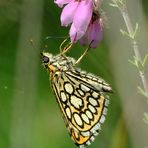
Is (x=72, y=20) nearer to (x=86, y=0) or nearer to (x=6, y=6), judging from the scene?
(x=86, y=0)

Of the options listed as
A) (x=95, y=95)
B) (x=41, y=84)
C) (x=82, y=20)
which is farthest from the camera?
(x=41, y=84)

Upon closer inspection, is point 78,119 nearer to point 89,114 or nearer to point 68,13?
point 89,114

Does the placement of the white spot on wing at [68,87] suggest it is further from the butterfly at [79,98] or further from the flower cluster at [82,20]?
the flower cluster at [82,20]

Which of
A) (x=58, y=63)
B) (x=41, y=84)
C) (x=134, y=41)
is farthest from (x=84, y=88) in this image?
(x=41, y=84)

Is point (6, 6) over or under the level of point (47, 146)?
over

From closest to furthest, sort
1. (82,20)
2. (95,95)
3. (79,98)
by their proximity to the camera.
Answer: (82,20), (95,95), (79,98)

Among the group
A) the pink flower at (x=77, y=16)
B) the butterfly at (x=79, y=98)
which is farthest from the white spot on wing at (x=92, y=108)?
the pink flower at (x=77, y=16)

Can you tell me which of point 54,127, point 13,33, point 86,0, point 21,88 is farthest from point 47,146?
point 86,0
